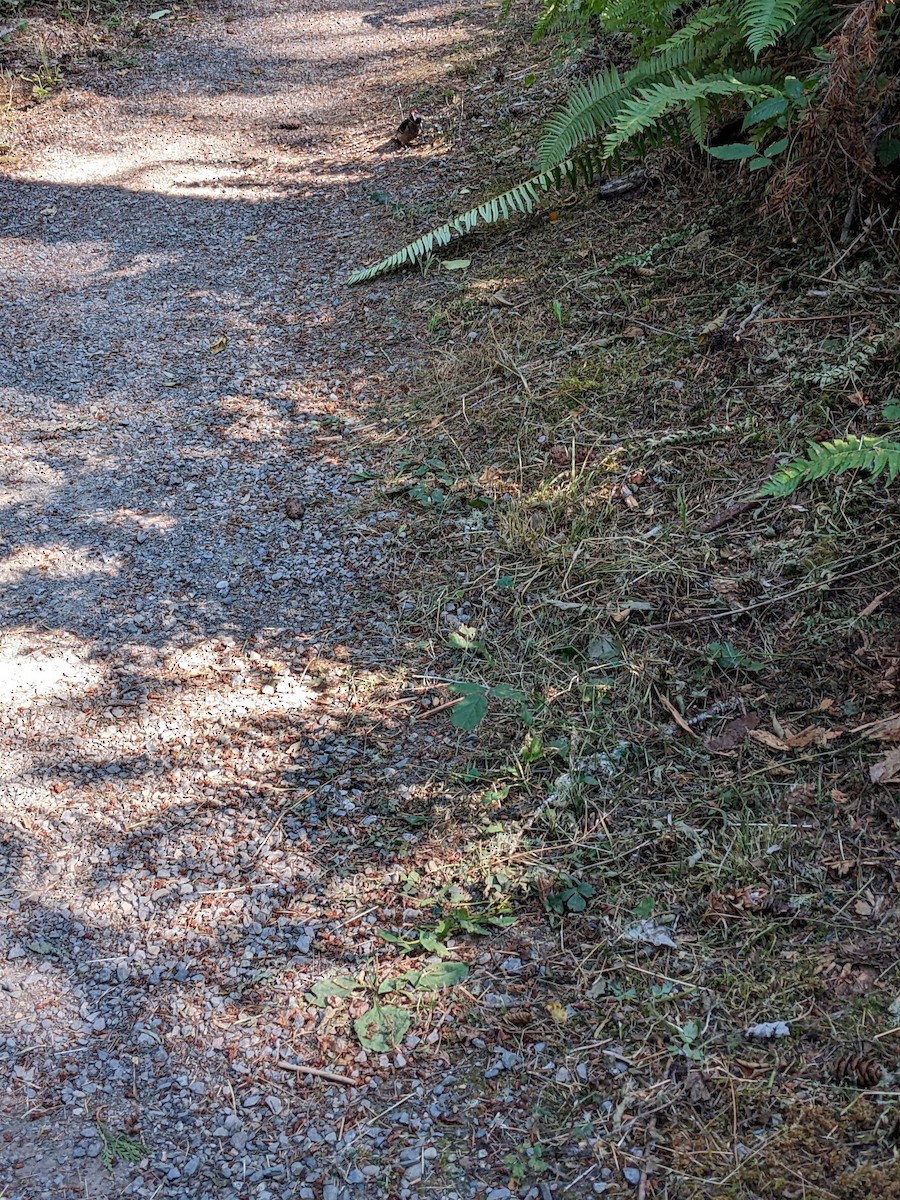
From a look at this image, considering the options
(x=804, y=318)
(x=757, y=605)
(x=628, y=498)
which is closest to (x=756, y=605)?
(x=757, y=605)

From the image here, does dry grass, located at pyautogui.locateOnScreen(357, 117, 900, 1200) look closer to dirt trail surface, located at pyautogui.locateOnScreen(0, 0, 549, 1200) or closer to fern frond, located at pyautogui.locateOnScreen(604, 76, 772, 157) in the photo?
dirt trail surface, located at pyautogui.locateOnScreen(0, 0, 549, 1200)

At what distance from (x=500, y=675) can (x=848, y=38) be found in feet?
7.37

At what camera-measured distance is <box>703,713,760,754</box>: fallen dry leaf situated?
242 cm

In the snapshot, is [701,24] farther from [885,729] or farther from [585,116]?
[885,729]

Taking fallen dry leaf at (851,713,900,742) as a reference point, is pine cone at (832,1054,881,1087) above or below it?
below

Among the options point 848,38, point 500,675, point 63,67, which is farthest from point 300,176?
point 500,675

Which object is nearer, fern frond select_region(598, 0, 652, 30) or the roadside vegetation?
the roadside vegetation

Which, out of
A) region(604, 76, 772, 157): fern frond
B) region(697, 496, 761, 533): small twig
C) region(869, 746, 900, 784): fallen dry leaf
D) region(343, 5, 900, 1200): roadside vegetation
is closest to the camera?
region(343, 5, 900, 1200): roadside vegetation

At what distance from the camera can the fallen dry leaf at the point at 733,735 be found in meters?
2.42

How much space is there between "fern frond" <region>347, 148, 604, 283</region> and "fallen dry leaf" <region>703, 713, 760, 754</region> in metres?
2.63

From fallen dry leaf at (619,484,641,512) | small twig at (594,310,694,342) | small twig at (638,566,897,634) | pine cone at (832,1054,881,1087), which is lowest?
pine cone at (832,1054,881,1087)

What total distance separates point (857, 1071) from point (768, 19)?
307 centimetres

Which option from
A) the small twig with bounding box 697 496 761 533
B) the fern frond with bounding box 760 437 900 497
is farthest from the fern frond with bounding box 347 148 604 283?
the fern frond with bounding box 760 437 900 497

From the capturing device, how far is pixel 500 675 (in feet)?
9.08
